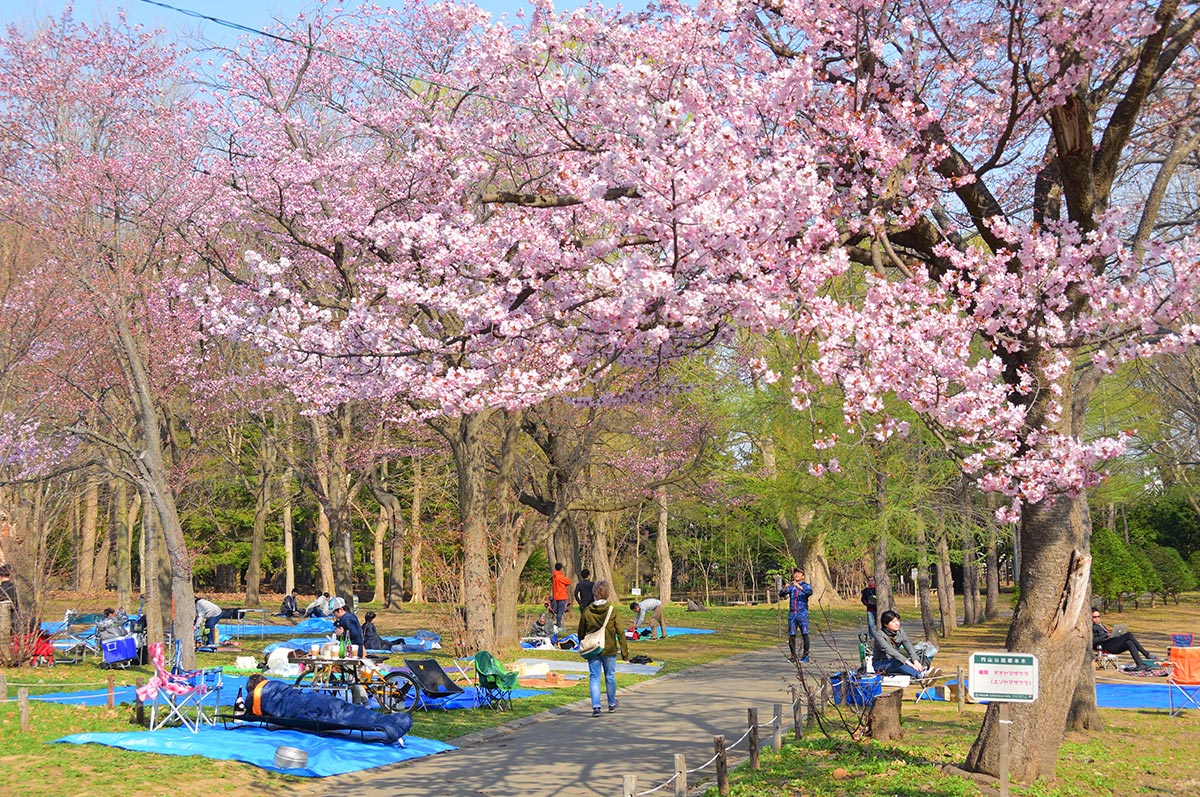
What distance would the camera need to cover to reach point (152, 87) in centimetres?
2197

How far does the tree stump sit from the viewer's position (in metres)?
11.4

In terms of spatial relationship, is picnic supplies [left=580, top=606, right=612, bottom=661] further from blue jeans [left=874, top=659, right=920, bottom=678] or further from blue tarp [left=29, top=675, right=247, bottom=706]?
blue tarp [left=29, top=675, right=247, bottom=706]

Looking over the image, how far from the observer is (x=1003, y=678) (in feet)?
24.8

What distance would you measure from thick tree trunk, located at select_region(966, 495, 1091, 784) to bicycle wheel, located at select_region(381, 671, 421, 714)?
739 centimetres

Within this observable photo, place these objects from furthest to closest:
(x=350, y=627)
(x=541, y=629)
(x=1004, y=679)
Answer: (x=541, y=629)
(x=350, y=627)
(x=1004, y=679)

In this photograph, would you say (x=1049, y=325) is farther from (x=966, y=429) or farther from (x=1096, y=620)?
(x=1096, y=620)

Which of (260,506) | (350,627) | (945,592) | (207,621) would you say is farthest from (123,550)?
(945,592)

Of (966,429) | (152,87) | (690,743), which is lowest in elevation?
(690,743)

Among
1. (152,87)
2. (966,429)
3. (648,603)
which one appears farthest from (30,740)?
(648,603)

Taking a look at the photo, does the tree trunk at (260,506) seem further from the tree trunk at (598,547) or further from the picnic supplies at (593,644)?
the picnic supplies at (593,644)

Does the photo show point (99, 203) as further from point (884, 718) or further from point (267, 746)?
point (884, 718)

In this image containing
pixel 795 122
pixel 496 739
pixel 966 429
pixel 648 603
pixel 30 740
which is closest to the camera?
pixel 966 429

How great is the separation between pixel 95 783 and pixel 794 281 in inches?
297

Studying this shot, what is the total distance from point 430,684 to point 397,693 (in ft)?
1.87
